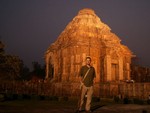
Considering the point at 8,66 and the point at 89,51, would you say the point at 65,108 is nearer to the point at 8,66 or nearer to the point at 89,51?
the point at 8,66

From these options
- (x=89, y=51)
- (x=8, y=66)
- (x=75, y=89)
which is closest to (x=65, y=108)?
(x=75, y=89)

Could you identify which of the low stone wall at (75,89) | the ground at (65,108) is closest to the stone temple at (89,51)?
the low stone wall at (75,89)

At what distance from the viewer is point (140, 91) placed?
23.1 metres

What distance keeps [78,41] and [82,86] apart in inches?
1133

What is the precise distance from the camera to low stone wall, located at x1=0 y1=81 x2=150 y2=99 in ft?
76.1

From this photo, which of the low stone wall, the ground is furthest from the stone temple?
the ground

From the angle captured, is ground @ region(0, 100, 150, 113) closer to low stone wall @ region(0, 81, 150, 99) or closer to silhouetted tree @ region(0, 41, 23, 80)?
low stone wall @ region(0, 81, 150, 99)

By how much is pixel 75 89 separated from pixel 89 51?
13415mm

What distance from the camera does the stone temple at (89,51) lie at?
124ft

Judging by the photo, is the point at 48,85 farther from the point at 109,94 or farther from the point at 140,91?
the point at 140,91

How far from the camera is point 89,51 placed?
3822 cm

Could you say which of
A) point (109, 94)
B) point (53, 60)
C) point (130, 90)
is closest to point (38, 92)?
point (109, 94)

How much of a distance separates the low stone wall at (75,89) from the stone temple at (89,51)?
390 inches

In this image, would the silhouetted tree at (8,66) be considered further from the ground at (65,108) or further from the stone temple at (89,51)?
the ground at (65,108)
